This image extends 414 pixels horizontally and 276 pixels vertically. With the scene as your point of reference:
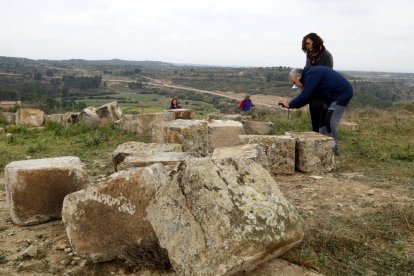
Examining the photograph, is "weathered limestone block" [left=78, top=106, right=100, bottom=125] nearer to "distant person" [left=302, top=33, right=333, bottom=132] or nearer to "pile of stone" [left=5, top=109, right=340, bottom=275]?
"distant person" [left=302, top=33, right=333, bottom=132]

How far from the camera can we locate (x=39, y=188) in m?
3.77

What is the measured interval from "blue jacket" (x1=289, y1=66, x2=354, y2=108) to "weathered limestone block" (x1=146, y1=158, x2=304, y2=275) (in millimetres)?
2717

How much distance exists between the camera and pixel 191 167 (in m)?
2.88

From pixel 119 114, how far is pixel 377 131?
639cm

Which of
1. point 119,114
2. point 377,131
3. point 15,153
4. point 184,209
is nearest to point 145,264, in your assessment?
point 184,209

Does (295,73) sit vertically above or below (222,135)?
above

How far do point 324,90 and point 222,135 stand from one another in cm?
189

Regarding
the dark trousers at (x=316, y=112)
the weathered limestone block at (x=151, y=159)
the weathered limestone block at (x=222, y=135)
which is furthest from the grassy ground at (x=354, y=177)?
the weathered limestone block at (x=222, y=135)

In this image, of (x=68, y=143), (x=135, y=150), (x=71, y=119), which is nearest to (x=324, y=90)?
(x=135, y=150)

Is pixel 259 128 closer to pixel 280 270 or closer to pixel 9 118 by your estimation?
pixel 280 270

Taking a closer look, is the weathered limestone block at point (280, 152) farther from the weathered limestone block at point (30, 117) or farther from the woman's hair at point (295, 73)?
the weathered limestone block at point (30, 117)

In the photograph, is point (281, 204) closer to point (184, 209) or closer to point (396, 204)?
point (184, 209)

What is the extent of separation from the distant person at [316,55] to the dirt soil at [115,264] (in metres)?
1.05

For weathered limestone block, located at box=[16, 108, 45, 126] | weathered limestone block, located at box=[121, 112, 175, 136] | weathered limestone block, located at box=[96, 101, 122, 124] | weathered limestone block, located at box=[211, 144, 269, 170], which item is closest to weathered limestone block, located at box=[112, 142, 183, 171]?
weathered limestone block, located at box=[211, 144, 269, 170]
